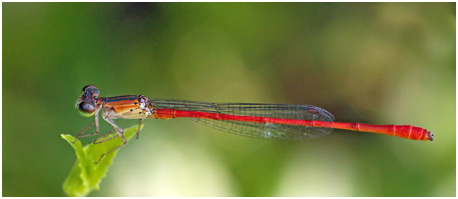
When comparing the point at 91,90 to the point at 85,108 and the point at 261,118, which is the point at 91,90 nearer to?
the point at 85,108

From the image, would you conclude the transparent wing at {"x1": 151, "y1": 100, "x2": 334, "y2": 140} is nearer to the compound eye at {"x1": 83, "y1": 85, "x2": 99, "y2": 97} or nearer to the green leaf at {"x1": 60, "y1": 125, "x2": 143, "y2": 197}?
the compound eye at {"x1": 83, "y1": 85, "x2": 99, "y2": 97}

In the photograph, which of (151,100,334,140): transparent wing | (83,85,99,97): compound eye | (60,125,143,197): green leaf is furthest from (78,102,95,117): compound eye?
(60,125,143,197): green leaf

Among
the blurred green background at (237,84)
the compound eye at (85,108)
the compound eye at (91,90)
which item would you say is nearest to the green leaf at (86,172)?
the blurred green background at (237,84)

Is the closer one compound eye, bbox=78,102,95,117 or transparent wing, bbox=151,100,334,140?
compound eye, bbox=78,102,95,117

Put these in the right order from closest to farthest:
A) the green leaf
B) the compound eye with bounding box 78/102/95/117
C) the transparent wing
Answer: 1. the green leaf
2. the compound eye with bounding box 78/102/95/117
3. the transparent wing

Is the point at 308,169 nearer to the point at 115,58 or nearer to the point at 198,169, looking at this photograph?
the point at 198,169

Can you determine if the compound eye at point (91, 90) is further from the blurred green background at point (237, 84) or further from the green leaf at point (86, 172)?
the green leaf at point (86, 172)

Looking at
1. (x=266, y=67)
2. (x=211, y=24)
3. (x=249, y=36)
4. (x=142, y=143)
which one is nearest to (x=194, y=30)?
(x=211, y=24)

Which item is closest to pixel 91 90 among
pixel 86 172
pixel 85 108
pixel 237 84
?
pixel 85 108
